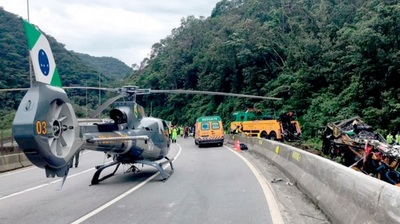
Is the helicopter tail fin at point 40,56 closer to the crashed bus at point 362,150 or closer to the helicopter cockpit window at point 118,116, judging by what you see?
the helicopter cockpit window at point 118,116

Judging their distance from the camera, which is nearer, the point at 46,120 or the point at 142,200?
the point at 46,120

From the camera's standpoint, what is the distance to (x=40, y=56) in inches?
231

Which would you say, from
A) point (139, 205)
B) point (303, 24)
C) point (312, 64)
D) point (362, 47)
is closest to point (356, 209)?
point (139, 205)

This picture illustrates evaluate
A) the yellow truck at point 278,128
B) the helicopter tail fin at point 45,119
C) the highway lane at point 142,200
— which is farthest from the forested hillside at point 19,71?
the helicopter tail fin at point 45,119

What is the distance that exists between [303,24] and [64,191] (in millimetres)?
38867

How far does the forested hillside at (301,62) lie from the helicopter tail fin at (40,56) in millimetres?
22307

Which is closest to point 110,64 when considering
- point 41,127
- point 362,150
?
point 362,150

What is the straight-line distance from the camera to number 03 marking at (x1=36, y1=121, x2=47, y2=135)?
5.63 m

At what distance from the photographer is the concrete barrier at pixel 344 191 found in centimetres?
428

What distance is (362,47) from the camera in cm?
2650

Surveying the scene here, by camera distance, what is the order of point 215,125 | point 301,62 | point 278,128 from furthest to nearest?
point 301,62
point 278,128
point 215,125

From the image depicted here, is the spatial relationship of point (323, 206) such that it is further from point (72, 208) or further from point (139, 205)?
point (72, 208)

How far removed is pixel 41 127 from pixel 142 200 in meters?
3.73

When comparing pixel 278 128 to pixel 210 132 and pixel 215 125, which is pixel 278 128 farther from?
pixel 210 132
